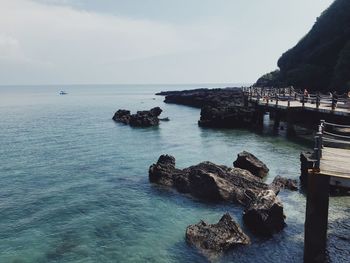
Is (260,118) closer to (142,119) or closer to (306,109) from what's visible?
(306,109)

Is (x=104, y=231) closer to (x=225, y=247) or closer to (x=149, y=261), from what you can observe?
(x=149, y=261)

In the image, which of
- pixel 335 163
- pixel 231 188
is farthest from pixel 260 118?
pixel 335 163

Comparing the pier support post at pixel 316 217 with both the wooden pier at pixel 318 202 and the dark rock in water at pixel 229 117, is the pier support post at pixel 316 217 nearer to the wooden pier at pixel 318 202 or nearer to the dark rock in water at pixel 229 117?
the wooden pier at pixel 318 202

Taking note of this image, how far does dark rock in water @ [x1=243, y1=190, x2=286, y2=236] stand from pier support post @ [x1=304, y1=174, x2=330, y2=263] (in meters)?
3.96

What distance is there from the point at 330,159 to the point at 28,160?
28.3 meters

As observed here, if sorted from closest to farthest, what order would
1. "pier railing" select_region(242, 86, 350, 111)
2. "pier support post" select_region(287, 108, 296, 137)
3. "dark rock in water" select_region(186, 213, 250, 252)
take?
1. "dark rock in water" select_region(186, 213, 250, 252)
2. "pier railing" select_region(242, 86, 350, 111)
3. "pier support post" select_region(287, 108, 296, 137)

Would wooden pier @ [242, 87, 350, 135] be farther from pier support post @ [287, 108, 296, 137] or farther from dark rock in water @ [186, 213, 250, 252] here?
dark rock in water @ [186, 213, 250, 252]

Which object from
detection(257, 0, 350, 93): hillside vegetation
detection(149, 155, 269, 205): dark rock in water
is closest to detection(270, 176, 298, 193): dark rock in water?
detection(149, 155, 269, 205): dark rock in water

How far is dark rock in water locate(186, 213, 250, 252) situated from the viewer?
16.0 m

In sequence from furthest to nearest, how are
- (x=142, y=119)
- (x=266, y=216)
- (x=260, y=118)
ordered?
(x=142, y=119)
(x=260, y=118)
(x=266, y=216)

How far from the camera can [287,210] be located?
67.6ft

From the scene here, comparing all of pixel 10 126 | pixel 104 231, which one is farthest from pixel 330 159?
pixel 10 126

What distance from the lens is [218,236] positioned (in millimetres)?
16359

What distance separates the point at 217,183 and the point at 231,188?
88cm
